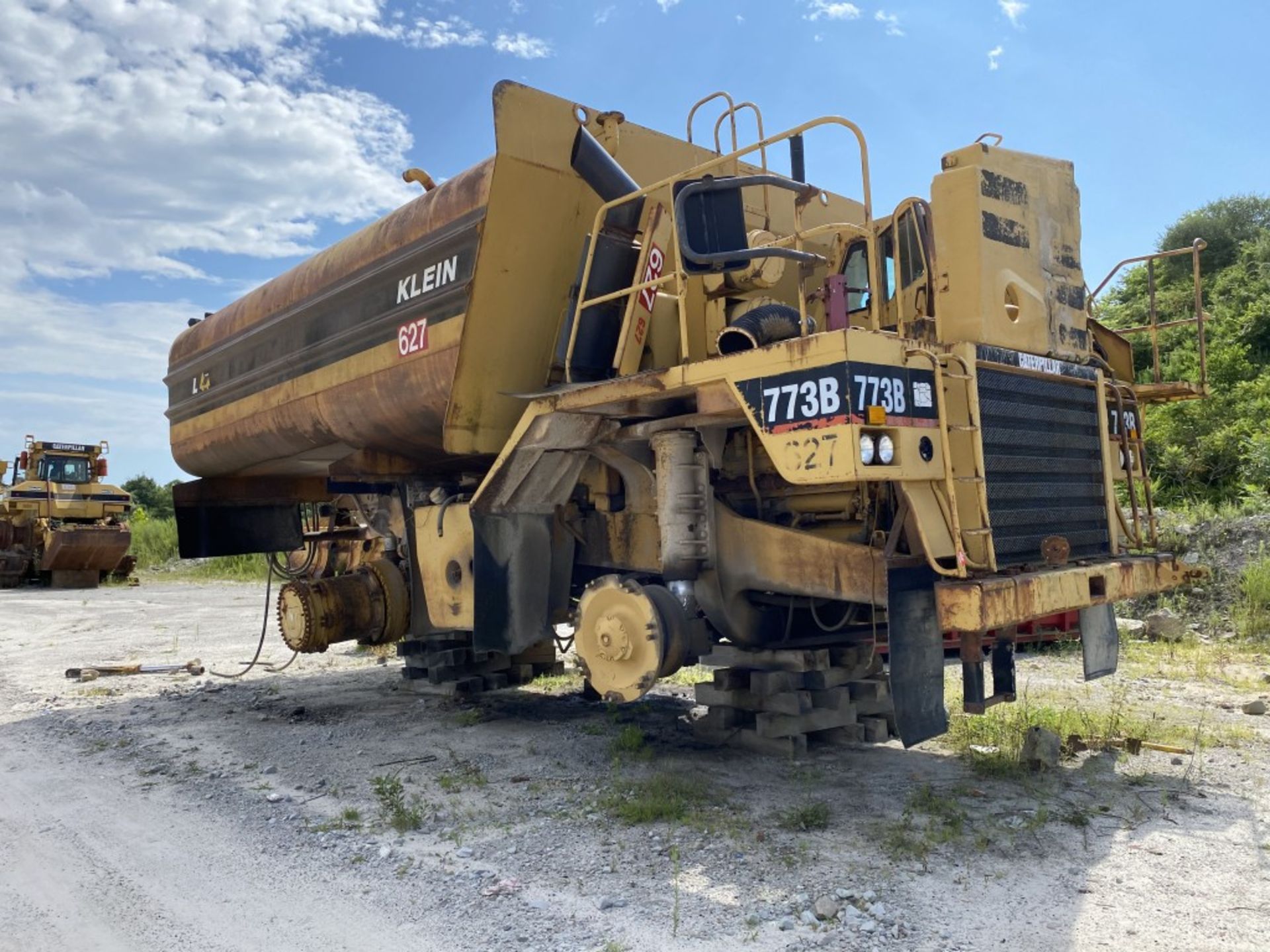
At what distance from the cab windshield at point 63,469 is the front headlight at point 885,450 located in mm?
24550

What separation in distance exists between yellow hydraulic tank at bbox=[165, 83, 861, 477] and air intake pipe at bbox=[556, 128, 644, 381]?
91mm

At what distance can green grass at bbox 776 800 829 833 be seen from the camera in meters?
4.32

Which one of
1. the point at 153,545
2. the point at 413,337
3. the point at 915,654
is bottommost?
the point at 915,654

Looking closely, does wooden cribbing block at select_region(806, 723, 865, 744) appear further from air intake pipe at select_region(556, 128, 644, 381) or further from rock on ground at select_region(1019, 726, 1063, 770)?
air intake pipe at select_region(556, 128, 644, 381)

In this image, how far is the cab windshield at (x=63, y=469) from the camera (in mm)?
24031

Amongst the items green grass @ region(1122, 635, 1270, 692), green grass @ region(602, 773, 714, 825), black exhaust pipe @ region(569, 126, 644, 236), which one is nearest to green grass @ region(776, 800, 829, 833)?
green grass @ region(602, 773, 714, 825)

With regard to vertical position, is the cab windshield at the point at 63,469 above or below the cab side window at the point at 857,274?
above

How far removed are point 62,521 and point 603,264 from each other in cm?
2261

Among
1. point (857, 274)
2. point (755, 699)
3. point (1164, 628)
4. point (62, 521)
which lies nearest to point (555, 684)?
point (755, 699)

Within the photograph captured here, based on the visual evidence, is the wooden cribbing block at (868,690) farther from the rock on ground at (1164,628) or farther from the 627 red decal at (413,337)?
the rock on ground at (1164,628)

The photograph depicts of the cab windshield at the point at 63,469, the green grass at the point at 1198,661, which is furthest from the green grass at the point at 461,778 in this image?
the cab windshield at the point at 63,469

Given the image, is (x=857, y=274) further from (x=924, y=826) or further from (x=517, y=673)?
(x=517, y=673)

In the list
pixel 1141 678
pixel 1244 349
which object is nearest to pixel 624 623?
pixel 1141 678

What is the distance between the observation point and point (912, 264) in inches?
206
